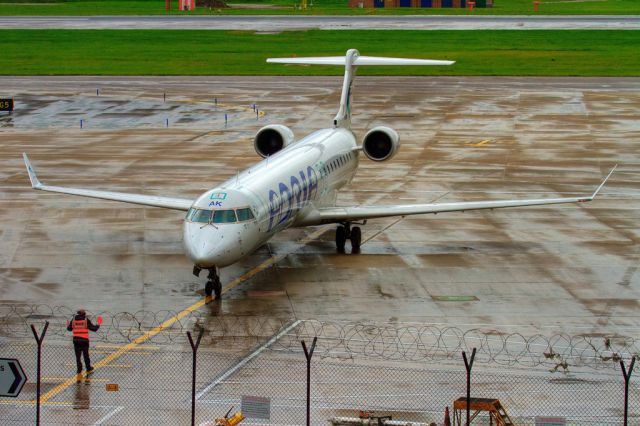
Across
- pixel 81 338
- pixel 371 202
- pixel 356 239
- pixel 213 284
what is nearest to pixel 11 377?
pixel 81 338

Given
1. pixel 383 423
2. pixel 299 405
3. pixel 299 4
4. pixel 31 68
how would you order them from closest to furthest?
1. pixel 383 423
2. pixel 299 405
3. pixel 31 68
4. pixel 299 4

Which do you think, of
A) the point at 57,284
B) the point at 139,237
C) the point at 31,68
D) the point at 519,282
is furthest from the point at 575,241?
the point at 31,68

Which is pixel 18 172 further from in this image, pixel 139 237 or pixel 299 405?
pixel 299 405

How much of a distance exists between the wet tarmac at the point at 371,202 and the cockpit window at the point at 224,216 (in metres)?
2.21

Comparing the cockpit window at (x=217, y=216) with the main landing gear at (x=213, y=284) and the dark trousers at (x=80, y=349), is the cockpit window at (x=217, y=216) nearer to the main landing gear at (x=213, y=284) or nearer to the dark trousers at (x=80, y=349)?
the main landing gear at (x=213, y=284)

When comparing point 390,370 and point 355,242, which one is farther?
point 355,242

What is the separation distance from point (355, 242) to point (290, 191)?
3.87 metres

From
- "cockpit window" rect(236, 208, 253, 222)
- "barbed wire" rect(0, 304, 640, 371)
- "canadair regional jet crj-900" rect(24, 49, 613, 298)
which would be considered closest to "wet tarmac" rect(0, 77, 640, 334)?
"barbed wire" rect(0, 304, 640, 371)

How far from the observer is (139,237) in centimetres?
3825

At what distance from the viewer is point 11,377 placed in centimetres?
1959

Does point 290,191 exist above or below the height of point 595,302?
above

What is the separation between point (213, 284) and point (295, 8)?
456ft

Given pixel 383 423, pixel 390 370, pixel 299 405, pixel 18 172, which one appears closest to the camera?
pixel 383 423

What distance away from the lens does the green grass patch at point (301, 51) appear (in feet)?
302
